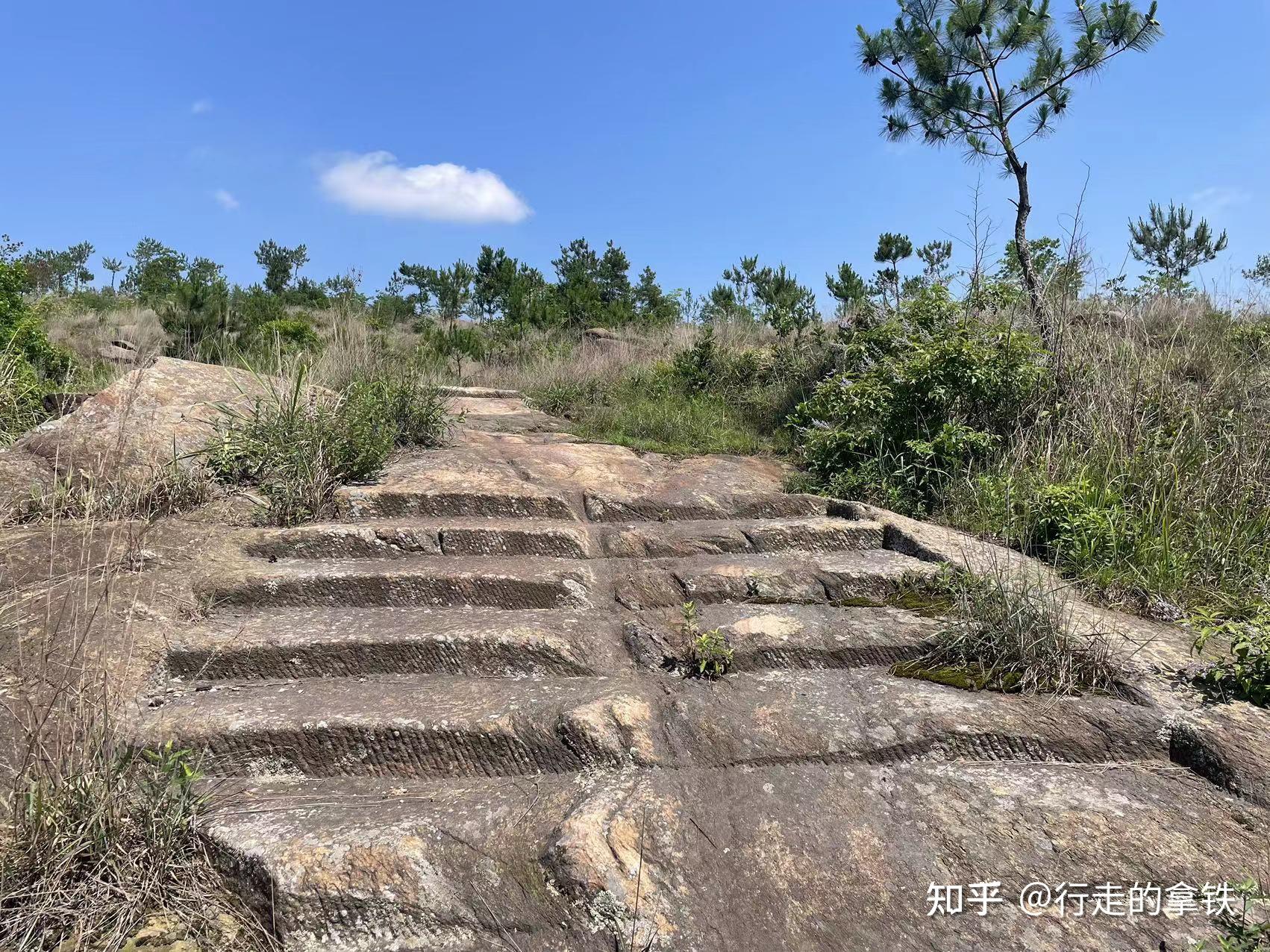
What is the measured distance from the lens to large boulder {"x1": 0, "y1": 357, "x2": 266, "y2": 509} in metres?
3.27

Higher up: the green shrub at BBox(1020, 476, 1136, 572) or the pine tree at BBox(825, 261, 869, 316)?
the pine tree at BBox(825, 261, 869, 316)

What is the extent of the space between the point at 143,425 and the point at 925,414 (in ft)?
14.7

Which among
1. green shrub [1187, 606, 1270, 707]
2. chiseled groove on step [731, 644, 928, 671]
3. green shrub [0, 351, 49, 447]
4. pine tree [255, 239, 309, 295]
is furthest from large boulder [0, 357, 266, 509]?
pine tree [255, 239, 309, 295]

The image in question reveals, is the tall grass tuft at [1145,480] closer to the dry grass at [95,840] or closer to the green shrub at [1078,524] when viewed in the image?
the green shrub at [1078,524]

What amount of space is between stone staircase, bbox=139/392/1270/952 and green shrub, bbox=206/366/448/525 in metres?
0.31

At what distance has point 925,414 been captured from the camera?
4.52 metres

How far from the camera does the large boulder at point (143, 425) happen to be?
327 cm

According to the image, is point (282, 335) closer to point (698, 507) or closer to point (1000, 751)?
point (698, 507)

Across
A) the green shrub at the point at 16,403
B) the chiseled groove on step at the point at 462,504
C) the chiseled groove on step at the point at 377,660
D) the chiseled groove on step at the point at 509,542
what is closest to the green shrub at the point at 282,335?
the green shrub at the point at 16,403

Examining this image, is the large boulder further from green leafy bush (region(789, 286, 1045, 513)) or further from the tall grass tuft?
the tall grass tuft

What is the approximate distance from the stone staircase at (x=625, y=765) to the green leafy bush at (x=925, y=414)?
1210mm

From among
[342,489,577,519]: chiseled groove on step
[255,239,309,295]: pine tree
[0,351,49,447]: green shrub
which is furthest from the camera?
[255,239,309,295]: pine tree

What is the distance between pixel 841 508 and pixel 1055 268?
3.20m

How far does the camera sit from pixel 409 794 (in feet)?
6.28
